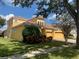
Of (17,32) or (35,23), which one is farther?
(17,32)

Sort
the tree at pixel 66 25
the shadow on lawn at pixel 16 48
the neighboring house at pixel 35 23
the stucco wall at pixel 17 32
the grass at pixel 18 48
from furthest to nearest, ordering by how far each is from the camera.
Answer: the stucco wall at pixel 17 32
the neighboring house at pixel 35 23
the tree at pixel 66 25
the grass at pixel 18 48
the shadow on lawn at pixel 16 48

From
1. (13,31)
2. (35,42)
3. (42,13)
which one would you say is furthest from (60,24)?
(13,31)

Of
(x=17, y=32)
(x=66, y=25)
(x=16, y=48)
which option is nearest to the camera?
(x=16, y=48)

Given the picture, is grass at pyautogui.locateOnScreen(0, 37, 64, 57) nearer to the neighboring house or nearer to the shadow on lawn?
the shadow on lawn

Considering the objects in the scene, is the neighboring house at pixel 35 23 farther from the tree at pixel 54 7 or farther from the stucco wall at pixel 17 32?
the tree at pixel 54 7

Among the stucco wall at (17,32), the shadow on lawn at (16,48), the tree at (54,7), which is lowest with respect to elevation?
the shadow on lawn at (16,48)

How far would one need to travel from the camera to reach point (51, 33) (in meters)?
50.0

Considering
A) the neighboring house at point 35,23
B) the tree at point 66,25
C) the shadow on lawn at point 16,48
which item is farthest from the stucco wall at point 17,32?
the shadow on lawn at point 16,48

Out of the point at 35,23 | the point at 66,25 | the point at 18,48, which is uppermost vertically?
the point at 35,23

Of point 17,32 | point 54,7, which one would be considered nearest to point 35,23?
point 17,32

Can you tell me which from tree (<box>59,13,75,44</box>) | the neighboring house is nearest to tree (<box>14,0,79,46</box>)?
tree (<box>59,13,75,44</box>)

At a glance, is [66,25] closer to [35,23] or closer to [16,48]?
[16,48]

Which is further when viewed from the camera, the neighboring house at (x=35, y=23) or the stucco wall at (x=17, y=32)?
the stucco wall at (x=17, y=32)

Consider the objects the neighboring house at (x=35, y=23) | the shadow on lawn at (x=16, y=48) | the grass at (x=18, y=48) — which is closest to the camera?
the shadow on lawn at (x=16, y=48)
